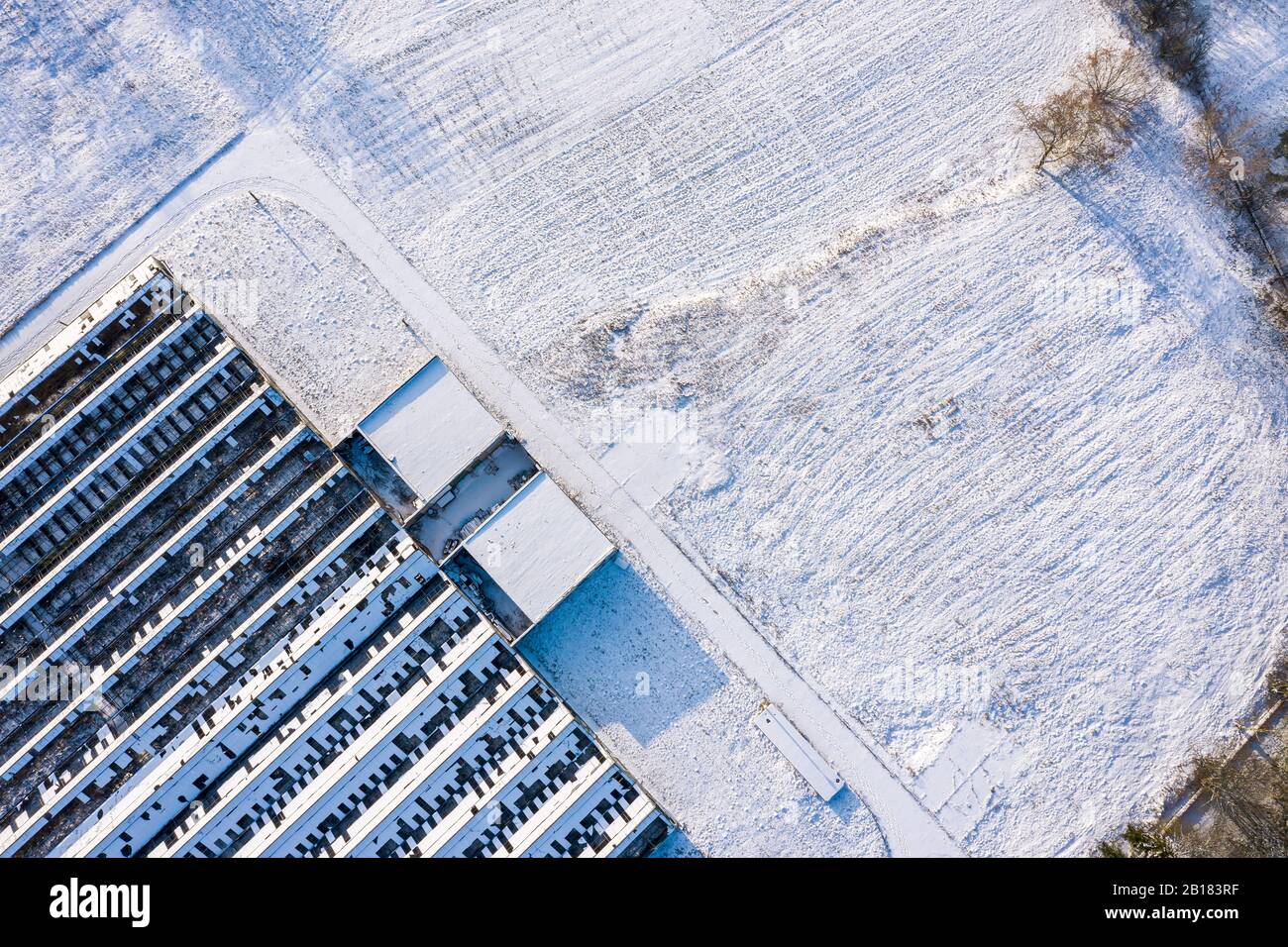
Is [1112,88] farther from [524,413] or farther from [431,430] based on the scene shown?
[431,430]

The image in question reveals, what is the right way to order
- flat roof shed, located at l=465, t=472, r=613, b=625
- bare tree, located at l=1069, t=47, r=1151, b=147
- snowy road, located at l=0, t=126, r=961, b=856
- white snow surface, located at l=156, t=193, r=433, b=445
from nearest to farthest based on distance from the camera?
flat roof shed, located at l=465, t=472, r=613, b=625
snowy road, located at l=0, t=126, r=961, b=856
white snow surface, located at l=156, t=193, r=433, b=445
bare tree, located at l=1069, t=47, r=1151, b=147

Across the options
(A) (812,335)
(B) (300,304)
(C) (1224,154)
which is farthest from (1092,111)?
(B) (300,304)

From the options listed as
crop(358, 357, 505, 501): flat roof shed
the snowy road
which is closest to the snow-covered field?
the snowy road

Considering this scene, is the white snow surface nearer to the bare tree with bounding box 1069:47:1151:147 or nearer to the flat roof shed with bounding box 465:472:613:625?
the flat roof shed with bounding box 465:472:613:625

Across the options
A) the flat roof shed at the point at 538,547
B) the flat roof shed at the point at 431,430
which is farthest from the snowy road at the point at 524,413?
the flat roof shed at the point at 431,430

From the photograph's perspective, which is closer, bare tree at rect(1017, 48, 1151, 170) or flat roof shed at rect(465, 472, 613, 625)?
flat roof shed at rect(465, 472, 613, 625)

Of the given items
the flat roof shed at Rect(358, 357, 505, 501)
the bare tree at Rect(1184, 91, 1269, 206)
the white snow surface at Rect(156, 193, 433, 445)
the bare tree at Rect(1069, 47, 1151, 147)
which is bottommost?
the bare tree at Rect(1184, 91, 1269, 206)

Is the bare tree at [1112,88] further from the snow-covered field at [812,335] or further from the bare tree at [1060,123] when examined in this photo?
the snow-covered field at [812,335]
